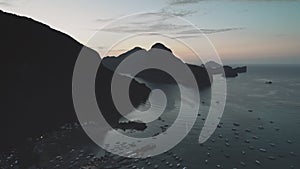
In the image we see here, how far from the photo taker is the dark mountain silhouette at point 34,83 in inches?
2438

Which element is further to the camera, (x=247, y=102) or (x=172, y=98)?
(x=172, y=98)

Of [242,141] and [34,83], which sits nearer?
[242,141]

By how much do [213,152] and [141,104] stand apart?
5526 centimetres

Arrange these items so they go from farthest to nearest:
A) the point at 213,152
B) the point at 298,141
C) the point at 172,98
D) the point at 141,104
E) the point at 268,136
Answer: the point at 172,98 < the point at 141,104 < the point at 268,136 < the point at 298,141 < the point at 213,152

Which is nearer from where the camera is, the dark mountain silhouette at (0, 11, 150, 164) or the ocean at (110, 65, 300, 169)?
the ocean at (110, 65, 300, 169)

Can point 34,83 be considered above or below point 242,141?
above

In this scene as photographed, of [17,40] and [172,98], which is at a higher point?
[17,40]

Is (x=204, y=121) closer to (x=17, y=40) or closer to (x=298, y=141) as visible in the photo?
(x=298, y=141)

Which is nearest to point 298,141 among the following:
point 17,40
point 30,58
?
point 30,58

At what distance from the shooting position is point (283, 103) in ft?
341

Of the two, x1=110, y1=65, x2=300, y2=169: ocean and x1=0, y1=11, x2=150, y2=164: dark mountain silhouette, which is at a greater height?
x1=0, y1=11, x2=150, y2=164: dark mountain silhouette

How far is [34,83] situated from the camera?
7681 centimetres

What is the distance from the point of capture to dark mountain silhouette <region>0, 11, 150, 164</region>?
203 ft

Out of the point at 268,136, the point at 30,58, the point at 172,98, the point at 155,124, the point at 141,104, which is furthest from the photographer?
the point at 172,98
